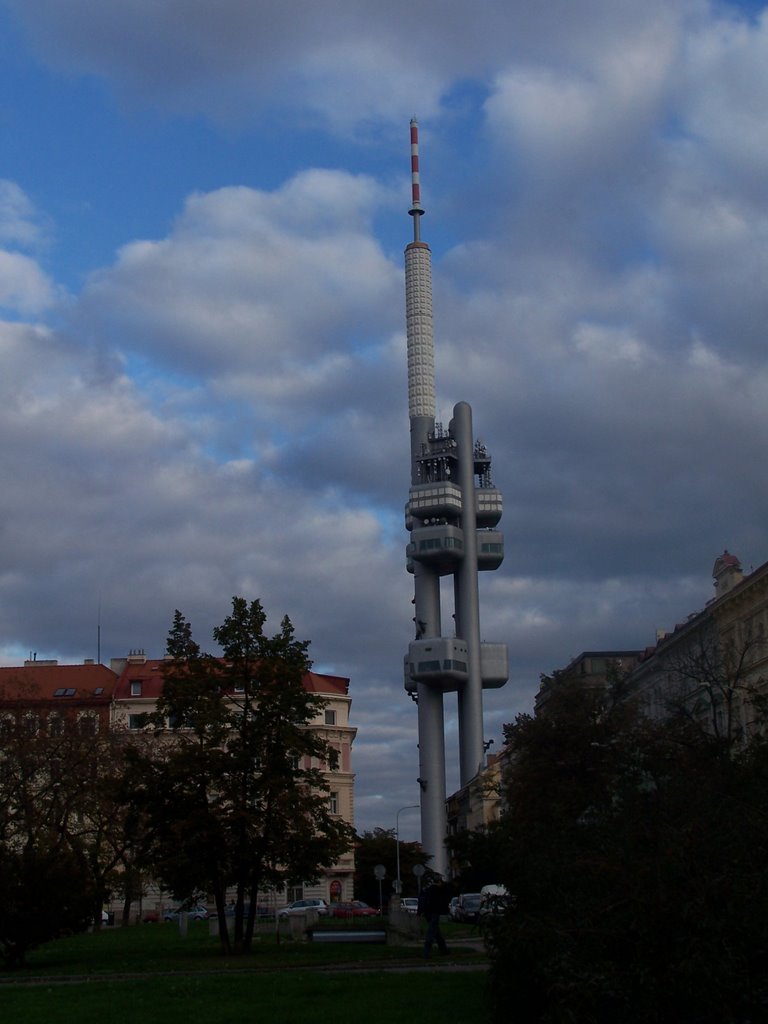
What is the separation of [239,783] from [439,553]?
103 meters

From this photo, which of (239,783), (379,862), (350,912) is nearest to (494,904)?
(239,783)

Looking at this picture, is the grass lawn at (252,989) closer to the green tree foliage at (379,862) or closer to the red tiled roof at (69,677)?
the red tiled roof at (69,677)

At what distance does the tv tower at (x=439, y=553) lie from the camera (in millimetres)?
131125

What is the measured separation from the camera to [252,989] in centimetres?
2164

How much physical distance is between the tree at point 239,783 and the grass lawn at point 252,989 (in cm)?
232

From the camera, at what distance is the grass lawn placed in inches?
711

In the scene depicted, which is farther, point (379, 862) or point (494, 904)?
point (379, 862)

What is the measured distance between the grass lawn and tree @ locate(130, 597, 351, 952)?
2.32 metres

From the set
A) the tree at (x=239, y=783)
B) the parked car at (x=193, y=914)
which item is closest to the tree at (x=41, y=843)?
the tree at (x=239, y=783)

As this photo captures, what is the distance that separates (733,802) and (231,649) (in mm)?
19419

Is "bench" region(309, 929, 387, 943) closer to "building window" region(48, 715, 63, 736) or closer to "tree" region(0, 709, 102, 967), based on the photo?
"tree" region(0, 709, 102, 967)

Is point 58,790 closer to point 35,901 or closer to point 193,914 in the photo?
point 193,914

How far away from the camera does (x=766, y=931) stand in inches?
527

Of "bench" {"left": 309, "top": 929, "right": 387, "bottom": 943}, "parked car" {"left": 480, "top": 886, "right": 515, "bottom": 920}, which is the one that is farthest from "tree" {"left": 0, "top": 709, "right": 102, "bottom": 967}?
"parked car" {"left": 480, "top": 886, "right": 515, "bottom": 920}
